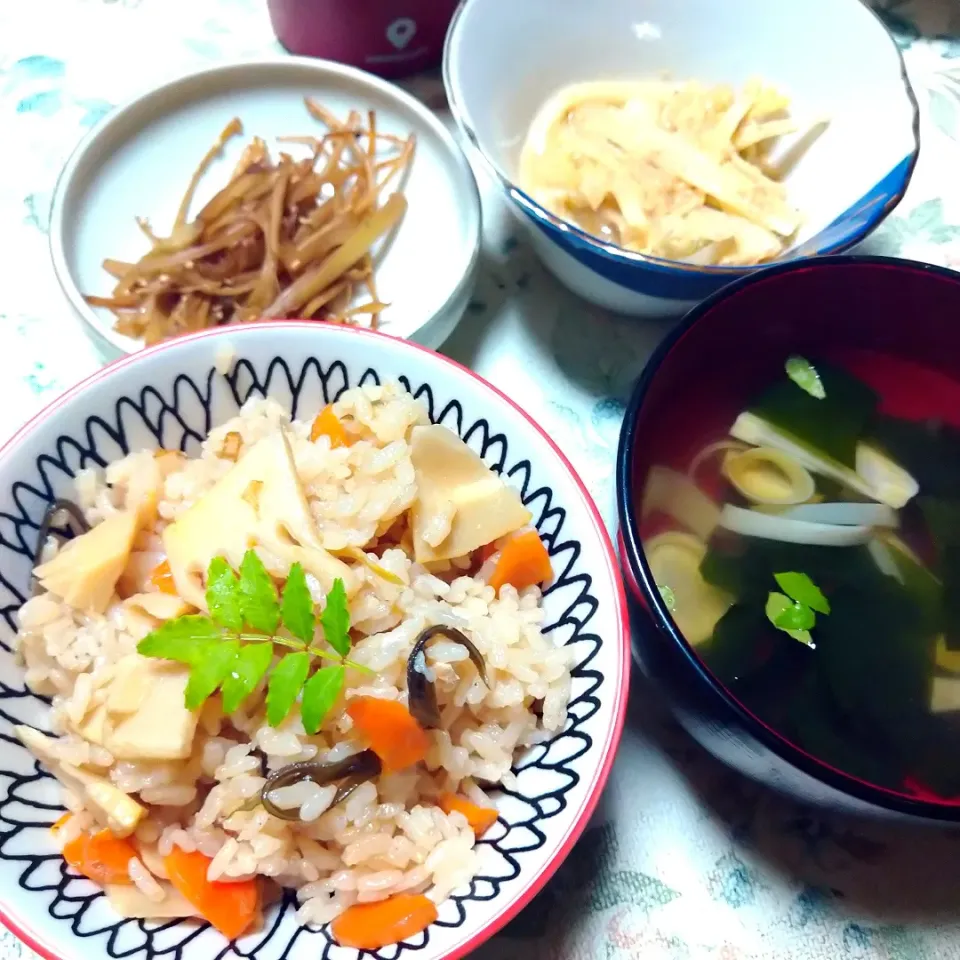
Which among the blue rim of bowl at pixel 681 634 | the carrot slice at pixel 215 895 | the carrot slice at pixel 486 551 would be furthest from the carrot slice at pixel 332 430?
the carrot slice at pixel 215 895

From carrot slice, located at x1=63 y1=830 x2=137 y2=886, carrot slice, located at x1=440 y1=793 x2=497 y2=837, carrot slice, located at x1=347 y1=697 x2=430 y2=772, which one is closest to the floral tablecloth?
carrot slice, located at x1=440 y1=793 x2=497 y2=837

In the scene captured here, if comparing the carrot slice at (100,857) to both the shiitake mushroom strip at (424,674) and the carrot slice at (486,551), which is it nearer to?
the shiitake mushroom strip at (424,674)

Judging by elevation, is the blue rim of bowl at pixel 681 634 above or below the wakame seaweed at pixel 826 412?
above

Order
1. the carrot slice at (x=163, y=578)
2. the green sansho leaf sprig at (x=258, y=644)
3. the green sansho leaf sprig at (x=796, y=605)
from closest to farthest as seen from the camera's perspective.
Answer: the green sansho leaf sprig at (x=258, y=644)
the carrot slice at (x=163, y=578)
the green sansho leaf sprig at (x=796, y=605)

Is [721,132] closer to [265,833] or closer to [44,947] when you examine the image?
[265,833]

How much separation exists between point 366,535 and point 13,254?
2.96 feet

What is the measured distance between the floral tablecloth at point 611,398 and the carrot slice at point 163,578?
0.48 m

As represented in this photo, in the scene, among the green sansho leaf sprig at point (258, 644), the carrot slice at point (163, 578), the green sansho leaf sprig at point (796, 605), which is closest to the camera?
the green sansho leaf sprig at point (258, 644)

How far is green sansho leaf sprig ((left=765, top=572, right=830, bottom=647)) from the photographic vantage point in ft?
3.37

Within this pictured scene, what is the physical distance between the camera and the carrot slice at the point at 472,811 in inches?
32.9

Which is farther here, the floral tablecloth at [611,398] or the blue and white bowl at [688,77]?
the blue and white bowl at [688,77]

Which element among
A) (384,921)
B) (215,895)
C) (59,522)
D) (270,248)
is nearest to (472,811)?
(384,921)

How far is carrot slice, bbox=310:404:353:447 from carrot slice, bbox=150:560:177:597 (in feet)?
0.68

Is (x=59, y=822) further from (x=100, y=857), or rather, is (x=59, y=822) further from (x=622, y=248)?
(x=622, y=248)
